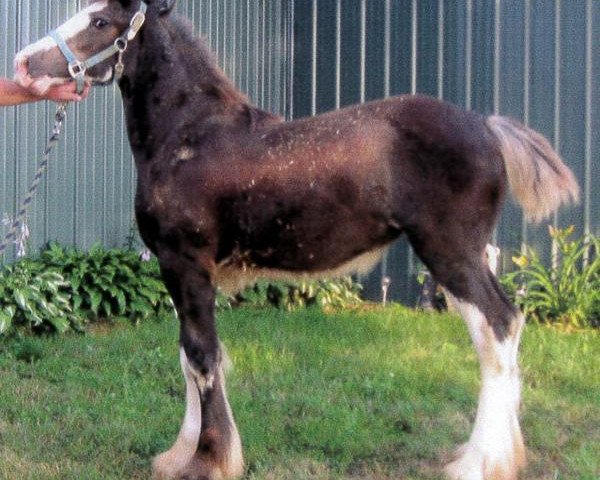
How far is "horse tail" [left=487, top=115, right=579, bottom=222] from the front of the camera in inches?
156

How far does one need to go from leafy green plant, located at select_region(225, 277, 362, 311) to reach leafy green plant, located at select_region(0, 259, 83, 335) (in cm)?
178

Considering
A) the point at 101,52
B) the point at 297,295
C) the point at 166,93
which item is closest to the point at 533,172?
the point at 166,93

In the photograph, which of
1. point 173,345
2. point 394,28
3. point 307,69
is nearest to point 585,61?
point 394,28

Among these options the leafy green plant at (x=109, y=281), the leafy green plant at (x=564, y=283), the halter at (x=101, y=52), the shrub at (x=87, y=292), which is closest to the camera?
the halter at (x=101, y=52)

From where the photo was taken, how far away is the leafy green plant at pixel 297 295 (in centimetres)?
871

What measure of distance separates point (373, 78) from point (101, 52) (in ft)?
19.8

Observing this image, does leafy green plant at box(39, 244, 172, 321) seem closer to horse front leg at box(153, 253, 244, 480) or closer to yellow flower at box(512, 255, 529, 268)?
yellow flower at box(512, 255, 529, 268)

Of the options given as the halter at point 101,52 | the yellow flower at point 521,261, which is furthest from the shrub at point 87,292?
the halter at point 101,52

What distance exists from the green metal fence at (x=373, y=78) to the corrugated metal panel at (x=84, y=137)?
0.01 metres

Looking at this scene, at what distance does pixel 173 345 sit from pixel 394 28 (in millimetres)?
4572

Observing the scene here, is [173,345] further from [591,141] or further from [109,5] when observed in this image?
[591,141]

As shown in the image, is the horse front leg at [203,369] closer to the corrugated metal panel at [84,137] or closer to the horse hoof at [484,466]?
the horse hoof at [484,466]

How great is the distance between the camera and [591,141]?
329 inches

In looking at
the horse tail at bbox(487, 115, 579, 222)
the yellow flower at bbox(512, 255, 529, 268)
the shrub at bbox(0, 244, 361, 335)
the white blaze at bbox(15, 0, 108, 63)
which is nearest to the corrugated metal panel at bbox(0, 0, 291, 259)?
the shrub at bbox(0, 244, 361, 335)
